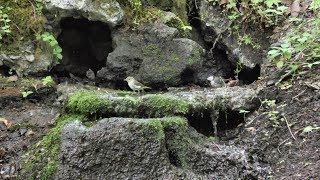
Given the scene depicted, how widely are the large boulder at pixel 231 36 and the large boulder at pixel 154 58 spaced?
2.04 feet

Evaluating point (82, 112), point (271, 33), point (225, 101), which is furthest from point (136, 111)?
point (271, 33)

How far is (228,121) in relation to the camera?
5.07 metres

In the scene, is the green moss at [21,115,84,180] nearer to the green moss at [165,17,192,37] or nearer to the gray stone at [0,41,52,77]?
the gray stone at [0,41,52,77]

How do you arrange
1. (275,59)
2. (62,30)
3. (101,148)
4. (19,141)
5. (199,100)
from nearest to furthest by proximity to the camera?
(101,148), (19,141), (199,100), (275,59), (62,30)

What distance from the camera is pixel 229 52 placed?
6.39 m

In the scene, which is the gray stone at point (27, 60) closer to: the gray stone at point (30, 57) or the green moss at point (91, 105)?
the gray stone at point (30, 57)

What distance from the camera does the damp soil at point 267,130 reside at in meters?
4.06

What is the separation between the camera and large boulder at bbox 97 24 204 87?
19.0 ft

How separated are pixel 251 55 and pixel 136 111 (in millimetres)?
2476

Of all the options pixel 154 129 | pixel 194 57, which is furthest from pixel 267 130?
pixel 194 57

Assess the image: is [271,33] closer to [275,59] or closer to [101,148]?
[275,59]

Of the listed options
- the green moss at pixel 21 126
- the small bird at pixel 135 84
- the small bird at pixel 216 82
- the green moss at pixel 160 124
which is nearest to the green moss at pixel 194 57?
the small bird at pixel 216 82

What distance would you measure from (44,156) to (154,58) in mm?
2356

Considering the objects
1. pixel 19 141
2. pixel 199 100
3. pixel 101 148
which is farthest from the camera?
pixel 199 100
